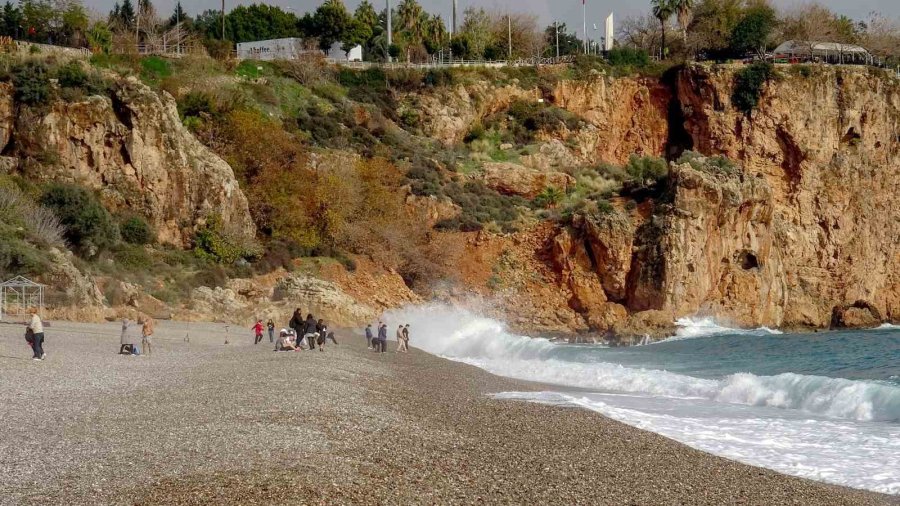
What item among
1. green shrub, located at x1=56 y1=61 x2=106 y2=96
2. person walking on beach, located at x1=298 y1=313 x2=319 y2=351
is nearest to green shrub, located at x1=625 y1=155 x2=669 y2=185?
green shrub, located at x1=56 y1=61 x2=106 y2=96

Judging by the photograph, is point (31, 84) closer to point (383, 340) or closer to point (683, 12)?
point (383, 340)

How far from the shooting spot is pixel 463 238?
5228cm

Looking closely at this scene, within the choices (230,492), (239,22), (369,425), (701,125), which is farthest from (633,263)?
(239,22)

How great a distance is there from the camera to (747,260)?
53469mm

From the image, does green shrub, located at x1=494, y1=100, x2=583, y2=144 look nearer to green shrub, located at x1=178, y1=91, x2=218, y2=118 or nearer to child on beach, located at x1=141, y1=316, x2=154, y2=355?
green shrub, located at x1=178, y1=91, x2=218, y2=118

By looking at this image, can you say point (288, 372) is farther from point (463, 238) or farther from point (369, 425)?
point (463, 238)

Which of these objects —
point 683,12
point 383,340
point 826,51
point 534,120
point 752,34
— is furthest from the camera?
point 683,12

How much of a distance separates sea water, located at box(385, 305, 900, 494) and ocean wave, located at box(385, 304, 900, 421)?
37 millimetres

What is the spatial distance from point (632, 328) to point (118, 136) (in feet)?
85.2

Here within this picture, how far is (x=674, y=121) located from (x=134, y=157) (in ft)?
128

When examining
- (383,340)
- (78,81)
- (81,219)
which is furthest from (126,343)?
(78,81)

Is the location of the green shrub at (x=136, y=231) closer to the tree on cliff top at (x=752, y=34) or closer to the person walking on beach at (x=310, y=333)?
the person walking on beach at (x=310, y=333)

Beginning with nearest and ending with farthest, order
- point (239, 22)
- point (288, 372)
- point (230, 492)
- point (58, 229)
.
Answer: point (230, 492) < point (288, 372) < point (58, 229) < point (239, 22)

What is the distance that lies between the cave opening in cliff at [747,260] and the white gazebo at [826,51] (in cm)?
2144
